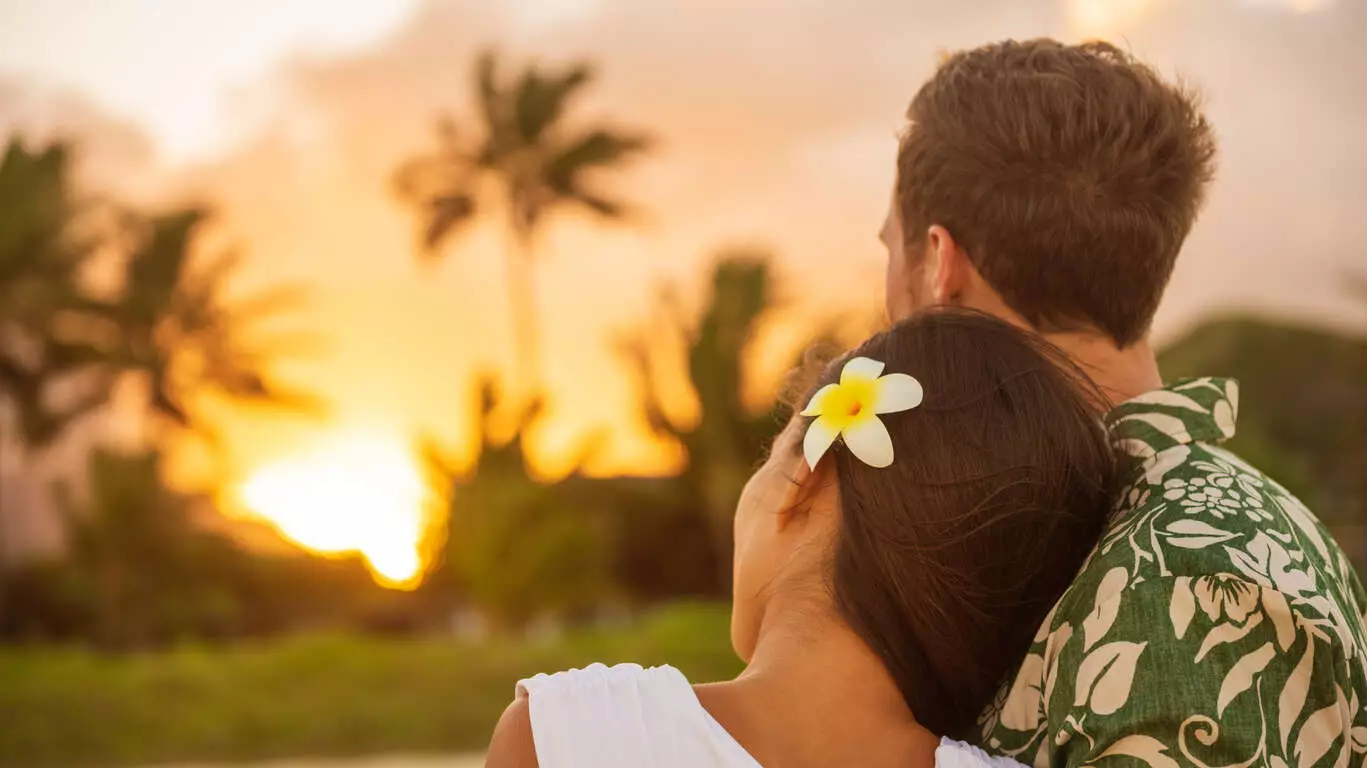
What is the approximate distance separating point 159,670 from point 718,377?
498 inches

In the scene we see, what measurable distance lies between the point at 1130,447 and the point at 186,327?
115 feet

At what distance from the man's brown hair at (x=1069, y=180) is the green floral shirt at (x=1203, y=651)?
552mm

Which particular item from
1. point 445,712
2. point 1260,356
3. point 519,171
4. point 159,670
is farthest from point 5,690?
point 1260,356

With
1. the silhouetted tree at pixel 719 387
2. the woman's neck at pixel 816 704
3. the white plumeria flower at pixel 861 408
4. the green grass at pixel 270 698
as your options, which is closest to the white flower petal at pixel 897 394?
the white plumeria flower at pixel 861 408

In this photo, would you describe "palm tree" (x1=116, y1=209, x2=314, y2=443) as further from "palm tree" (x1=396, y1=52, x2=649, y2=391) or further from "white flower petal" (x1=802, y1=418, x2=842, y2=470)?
"white flower petal" (x1=802, y1=418, x2=842, y2=470)

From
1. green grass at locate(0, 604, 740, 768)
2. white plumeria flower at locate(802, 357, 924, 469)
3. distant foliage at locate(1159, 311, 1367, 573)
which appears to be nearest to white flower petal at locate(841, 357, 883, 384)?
white plumeria flower at locate(802, 357, 924, 469)

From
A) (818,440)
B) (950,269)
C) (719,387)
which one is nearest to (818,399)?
(818,440)

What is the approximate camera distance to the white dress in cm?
153

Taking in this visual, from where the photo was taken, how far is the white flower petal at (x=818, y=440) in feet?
5.79

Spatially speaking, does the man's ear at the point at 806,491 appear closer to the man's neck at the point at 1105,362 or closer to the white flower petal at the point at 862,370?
the white flower petal at the point at 862,370

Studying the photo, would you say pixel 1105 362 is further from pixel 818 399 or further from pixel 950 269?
pixel 818 399

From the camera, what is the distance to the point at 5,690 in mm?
20250

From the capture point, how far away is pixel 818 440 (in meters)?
1.78

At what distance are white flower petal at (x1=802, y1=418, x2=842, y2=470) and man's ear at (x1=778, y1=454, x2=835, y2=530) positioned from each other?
0.06ft
